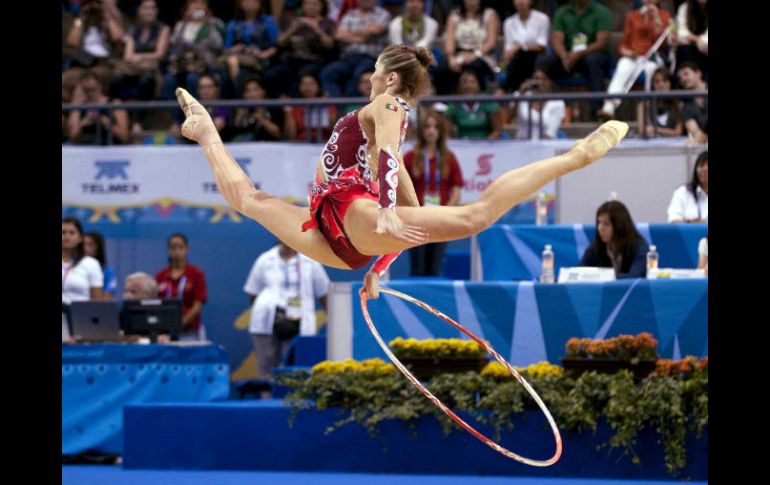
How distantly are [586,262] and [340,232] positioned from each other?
4.99 metres

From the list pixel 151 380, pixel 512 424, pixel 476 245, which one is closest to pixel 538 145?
pixel 476 245

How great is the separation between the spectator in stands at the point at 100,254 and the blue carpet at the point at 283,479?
209 centimetres

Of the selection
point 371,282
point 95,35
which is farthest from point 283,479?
point 95,35

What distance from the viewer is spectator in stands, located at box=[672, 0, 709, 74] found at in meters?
13.2

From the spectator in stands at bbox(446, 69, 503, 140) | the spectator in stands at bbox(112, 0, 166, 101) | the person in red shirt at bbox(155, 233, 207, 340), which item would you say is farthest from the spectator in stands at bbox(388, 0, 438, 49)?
the person in red shirt at bbox(155, 233, 207, 340)

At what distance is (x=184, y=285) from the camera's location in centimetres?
1275

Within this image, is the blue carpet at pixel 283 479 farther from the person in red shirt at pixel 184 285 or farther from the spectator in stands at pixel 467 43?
the spectator in stands at pixel 467 43

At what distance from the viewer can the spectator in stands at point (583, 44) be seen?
13914mm

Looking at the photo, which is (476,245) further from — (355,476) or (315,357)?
(355,476)

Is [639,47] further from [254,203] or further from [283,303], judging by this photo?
[254,203]

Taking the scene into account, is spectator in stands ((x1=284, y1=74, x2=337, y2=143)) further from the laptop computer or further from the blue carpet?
the blue carpet

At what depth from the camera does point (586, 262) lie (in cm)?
1121

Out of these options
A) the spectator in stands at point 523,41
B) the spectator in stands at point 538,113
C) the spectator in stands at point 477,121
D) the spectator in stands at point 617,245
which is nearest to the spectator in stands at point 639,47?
the spectator in stands at point 538,113

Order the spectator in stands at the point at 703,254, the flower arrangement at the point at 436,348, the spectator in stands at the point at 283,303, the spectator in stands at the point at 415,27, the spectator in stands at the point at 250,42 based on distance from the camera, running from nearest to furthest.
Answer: the flower arrangement at the point at 436,348 → the spectator in stands at the point at 703,254 → the spectator in stands at the point at 283,303 → the spectator in stands at the point at 415,27 → the spectator in stands at the point at 250,42
